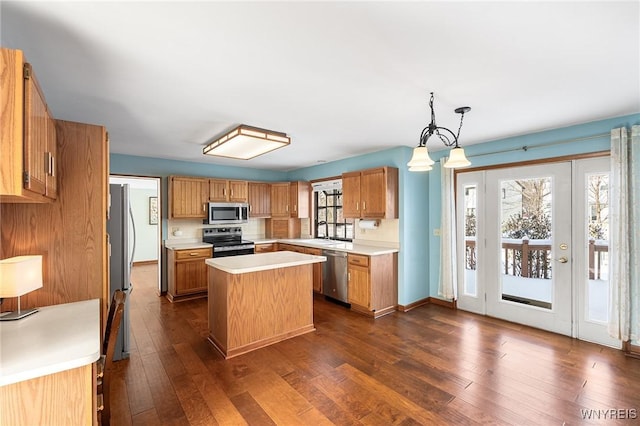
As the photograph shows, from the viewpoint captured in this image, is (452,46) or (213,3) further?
(452,46)

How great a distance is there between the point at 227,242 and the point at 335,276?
240cm

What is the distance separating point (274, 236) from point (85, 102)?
437cm

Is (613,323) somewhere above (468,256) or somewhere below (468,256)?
below

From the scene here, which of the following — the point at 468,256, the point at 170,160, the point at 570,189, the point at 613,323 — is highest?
the point at 170,160

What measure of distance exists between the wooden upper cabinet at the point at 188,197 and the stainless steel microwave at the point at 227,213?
5.8 inches

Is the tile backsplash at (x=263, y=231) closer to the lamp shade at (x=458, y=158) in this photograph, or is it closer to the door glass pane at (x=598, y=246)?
the lamp shade at (x=458, y=158)

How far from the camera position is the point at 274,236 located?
6.53 meters

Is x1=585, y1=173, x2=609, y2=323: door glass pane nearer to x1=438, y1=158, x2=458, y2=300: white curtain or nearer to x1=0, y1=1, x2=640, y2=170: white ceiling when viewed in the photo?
x1=0, y1=1, x2=640, y2=170: white ceiling

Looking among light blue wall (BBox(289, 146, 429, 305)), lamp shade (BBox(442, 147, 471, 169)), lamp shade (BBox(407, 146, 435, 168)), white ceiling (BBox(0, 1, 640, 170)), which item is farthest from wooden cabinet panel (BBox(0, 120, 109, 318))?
light blue wall (BBox(289, 146, 429, 305))

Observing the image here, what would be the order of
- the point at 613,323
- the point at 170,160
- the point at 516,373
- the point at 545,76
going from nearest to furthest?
the point at 545,76 → the point at 516,373 → the point at 613,323 → the point at 170,160

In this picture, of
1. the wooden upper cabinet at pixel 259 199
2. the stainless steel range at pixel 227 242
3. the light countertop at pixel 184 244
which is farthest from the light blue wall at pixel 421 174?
the wooden upper cabinet at pixel 259 199

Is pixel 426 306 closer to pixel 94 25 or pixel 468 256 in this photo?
pixel 468 256

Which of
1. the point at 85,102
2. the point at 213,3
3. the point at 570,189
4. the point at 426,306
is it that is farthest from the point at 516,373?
the point at 85,102

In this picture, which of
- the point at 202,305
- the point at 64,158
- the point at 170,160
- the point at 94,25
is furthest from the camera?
the point at 170,160
